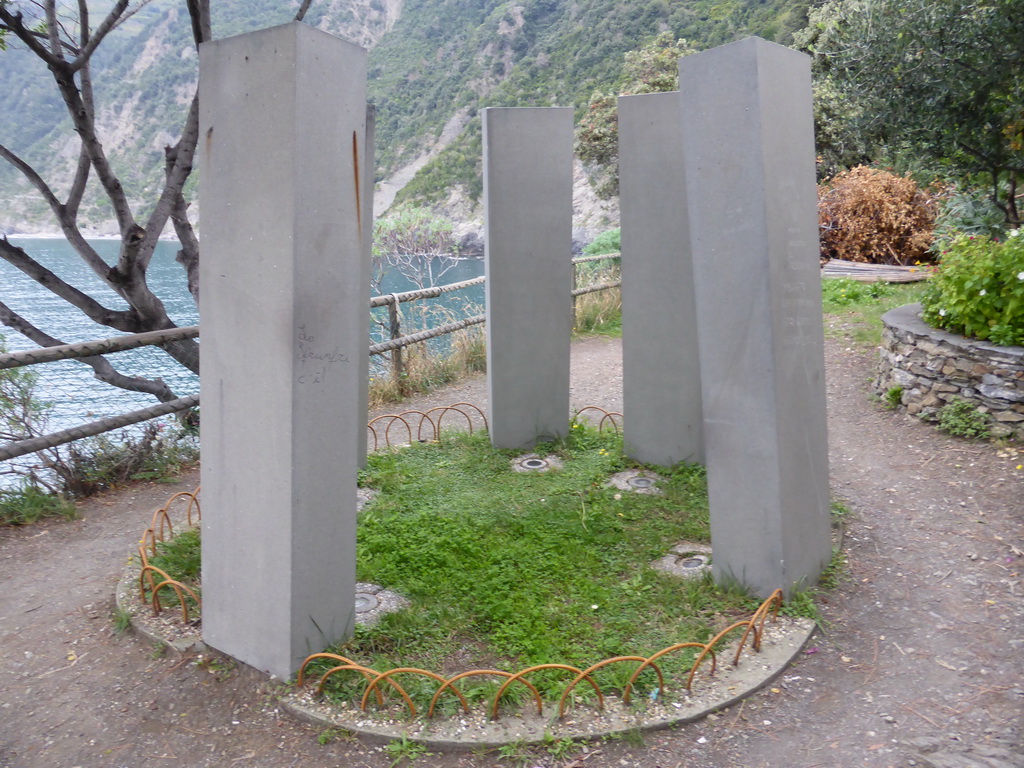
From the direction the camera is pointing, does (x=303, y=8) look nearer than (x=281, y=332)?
No

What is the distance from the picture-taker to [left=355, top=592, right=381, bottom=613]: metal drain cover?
3.61 meters

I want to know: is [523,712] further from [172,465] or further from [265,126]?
[172,465]

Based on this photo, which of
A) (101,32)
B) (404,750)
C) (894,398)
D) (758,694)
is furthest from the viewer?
(894,398)

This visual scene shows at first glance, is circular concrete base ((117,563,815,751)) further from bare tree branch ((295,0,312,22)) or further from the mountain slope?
the mountain slope

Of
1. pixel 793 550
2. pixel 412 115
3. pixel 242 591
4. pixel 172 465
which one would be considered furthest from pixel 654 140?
pixel 412 115

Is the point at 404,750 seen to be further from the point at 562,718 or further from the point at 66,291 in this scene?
the point at 66,291

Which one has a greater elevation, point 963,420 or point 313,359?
point 313,359

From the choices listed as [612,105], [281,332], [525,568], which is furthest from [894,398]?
[612,105]

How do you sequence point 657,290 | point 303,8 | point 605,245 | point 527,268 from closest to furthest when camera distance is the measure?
point 657,290
point 527,268
point 303,8
point 605,245

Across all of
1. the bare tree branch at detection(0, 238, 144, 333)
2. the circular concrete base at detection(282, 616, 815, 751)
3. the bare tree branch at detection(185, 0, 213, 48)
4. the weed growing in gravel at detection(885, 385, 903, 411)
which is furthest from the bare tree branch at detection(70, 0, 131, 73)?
the weed growing in gravel at detection(885, 385, 903, 411)

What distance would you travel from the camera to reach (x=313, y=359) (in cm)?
290

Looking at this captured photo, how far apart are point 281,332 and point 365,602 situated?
4.88ft

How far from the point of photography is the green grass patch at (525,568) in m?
3.28

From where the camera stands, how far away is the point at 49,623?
11.9 feet
